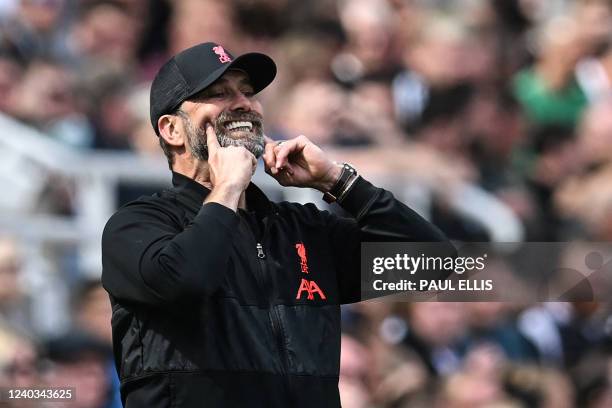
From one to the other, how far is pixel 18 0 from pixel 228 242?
4343 millimetres

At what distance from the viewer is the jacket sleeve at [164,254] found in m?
2.90

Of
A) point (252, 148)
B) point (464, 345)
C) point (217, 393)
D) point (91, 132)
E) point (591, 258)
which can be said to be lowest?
point (217, 393)

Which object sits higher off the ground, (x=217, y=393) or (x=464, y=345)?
(x=464, y=345)

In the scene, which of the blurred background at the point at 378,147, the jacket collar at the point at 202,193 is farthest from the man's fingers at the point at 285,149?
the blurred background at the point at 378,147

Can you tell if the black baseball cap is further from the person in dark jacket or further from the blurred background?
the blurred background

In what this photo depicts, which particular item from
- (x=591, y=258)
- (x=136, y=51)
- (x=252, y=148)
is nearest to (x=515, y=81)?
(x=591, y=258)

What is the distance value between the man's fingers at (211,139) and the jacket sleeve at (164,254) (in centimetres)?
24

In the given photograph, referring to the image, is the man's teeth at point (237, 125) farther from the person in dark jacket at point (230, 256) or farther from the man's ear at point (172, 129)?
the man's ear at point (172, 129)

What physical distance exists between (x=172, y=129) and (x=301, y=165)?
0.38 metres

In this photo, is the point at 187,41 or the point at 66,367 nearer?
the point at 66,367

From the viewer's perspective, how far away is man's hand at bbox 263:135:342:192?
11.0 ft

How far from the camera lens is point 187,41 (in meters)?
7.01

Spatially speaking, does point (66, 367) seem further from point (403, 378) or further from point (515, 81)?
point (515, 81)

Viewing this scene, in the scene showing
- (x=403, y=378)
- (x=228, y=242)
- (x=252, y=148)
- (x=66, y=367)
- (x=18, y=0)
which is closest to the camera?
(x=228, y=242)
